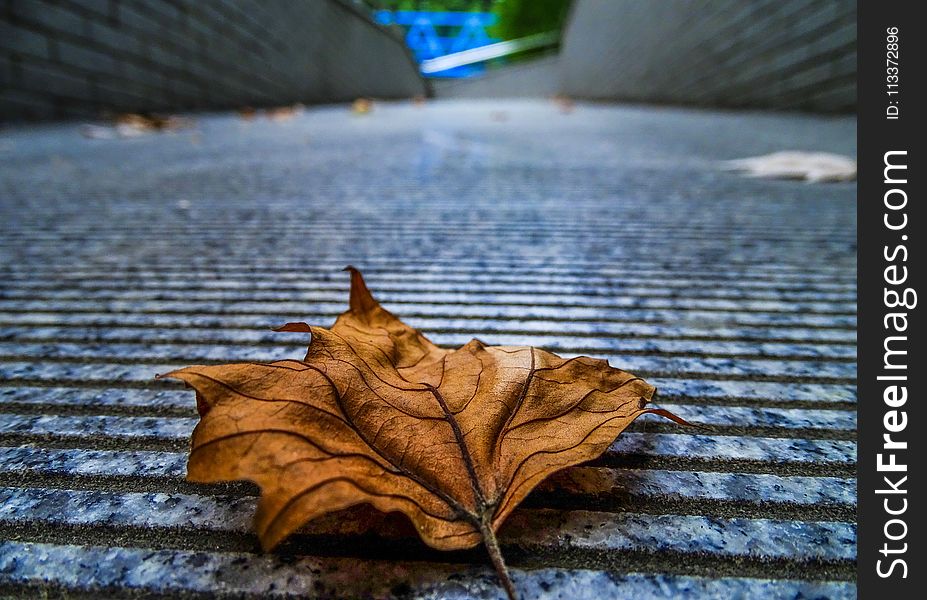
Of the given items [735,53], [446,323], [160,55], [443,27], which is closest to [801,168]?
[446,323]

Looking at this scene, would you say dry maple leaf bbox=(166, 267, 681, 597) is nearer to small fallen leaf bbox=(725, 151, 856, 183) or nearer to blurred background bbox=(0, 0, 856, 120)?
small fallen leaf bbox=(725, 151, 856, 183)

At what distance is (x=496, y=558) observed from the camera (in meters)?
0.48

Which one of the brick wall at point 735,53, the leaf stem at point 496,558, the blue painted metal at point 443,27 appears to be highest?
the blue painted metal at point 443,27

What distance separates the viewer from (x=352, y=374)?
2.10ft

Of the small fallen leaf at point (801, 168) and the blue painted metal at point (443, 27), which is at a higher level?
the blue painted metal at point (443, 27)

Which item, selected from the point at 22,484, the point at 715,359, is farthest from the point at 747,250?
the point at 22,484

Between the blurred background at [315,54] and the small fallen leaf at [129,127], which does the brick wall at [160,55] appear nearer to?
the blurred background at [315,54]

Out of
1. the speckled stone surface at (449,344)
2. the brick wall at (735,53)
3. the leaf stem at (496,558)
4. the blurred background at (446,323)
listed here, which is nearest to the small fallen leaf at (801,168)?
the blurred background at (446,323)

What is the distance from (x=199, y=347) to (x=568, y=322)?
70 cm

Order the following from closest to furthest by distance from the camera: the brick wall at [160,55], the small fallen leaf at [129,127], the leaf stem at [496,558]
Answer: the leaf stem at [496,558] < the small fallen leaf at [129,127] < the brick wall at [160,55]

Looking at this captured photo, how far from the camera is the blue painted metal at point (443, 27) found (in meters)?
27.6

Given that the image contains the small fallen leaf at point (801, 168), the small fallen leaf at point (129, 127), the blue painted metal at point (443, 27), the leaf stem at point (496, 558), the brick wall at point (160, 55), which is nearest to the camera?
the leaf stem at point (496, 558)

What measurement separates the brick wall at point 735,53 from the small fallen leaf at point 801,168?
225 centimetres

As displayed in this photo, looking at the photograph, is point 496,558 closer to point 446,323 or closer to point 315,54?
point 446,323
